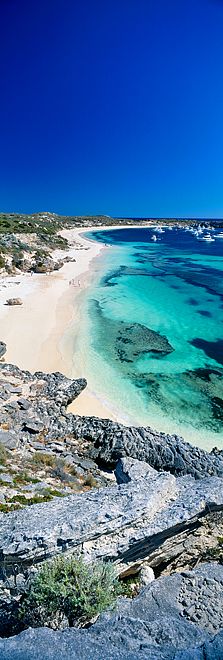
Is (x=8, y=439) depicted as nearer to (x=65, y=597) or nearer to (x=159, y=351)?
(x=65, y=597)


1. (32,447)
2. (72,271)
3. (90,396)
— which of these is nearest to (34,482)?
(32,447)

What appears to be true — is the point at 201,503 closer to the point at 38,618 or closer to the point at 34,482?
the point at 38,618

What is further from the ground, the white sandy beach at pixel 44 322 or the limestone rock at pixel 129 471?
the white sandy beach at pixel 44 322

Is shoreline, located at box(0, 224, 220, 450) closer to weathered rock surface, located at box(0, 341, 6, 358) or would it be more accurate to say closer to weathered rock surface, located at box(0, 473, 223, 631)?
weathered rock surface, located at box(0, 341, 6, 358)

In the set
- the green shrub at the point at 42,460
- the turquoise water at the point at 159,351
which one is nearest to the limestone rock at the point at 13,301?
the turquoise water at the point at 159,351

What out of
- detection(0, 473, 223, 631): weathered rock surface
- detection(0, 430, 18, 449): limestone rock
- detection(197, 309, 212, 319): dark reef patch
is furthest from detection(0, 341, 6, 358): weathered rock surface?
detection(197, 309, 212, 319): dark reef patch

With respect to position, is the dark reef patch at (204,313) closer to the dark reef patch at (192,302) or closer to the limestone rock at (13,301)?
the dark reef patch at (192,302)
